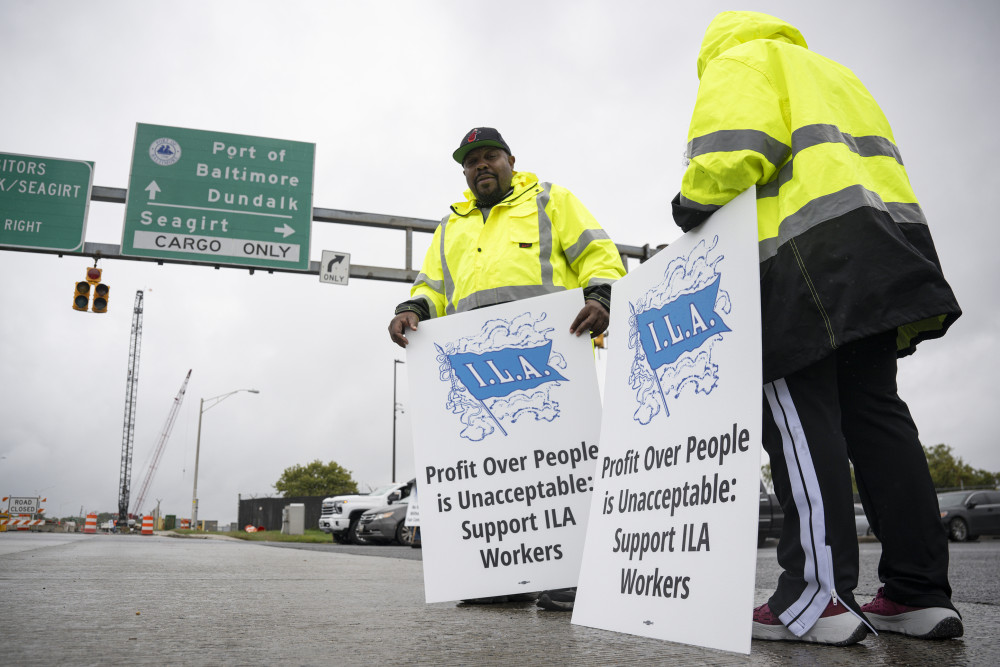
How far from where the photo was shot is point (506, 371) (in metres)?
3.29

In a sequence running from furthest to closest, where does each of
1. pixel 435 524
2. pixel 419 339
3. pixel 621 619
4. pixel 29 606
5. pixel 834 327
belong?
pixel 419 339 → pixel 435 524 → pixel 29 606 → pixel 621 619 → pixel 834 327

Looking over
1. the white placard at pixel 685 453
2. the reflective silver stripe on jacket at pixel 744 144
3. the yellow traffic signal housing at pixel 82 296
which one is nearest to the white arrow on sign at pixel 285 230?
the yellow traffic signal housing at pixel 82 296

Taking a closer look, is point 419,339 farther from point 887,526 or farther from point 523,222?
point 887,526

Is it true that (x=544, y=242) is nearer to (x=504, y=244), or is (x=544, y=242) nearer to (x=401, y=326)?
(x=504, y=244)

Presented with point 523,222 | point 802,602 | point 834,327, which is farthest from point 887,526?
point 523,222

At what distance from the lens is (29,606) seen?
9.60 feet

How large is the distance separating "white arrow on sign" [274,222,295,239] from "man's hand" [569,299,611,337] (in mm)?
10036

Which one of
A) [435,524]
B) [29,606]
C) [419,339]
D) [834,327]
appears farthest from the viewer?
[419,339]

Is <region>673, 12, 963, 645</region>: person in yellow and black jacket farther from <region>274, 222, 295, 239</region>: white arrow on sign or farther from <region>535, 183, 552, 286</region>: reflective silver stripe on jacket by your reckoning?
<region>274, 222, 295, 239</region>: white arrow on sign

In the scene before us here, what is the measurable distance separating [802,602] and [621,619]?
1.69 ft

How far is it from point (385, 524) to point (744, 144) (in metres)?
14.7

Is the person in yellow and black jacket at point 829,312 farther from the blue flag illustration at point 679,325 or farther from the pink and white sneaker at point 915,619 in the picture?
the blue flag illustration at point 679,325

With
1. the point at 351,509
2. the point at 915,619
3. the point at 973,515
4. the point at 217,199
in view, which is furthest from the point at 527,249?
the point at 973,515

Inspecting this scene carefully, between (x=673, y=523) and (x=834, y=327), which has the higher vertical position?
(x=834, y=327)
